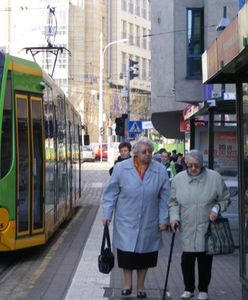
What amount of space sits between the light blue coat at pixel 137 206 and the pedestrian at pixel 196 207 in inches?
6.4

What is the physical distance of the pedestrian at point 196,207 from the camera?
24.4 feet

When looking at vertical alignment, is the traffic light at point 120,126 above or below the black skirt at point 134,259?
above

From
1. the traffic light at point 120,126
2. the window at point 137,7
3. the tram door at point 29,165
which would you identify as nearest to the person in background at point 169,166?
the tram door at point 29,165

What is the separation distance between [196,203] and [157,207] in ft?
1.51

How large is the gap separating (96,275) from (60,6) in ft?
260

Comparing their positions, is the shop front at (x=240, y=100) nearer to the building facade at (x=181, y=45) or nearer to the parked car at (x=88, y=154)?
the building facade at (x=181, y=45)

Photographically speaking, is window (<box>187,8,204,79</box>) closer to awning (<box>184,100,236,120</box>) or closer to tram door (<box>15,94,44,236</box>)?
awning (<box>184,100,236,120</box>)

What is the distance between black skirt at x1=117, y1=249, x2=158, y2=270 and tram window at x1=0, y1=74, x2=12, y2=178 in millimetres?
2873

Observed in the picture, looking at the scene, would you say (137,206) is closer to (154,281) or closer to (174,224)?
(174,224)

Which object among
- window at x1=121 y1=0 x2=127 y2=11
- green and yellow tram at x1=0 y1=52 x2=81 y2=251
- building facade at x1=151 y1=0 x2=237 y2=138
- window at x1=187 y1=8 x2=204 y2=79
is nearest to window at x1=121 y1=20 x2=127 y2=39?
window at x1=121 y1=0 x2=127 y2=11

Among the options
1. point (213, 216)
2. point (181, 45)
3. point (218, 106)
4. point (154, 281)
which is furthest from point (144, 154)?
point (181, 45)

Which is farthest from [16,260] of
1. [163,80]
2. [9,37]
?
[9,37]

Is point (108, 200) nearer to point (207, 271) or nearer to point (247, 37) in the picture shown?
point (207, 271)

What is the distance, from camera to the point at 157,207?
7648mm
